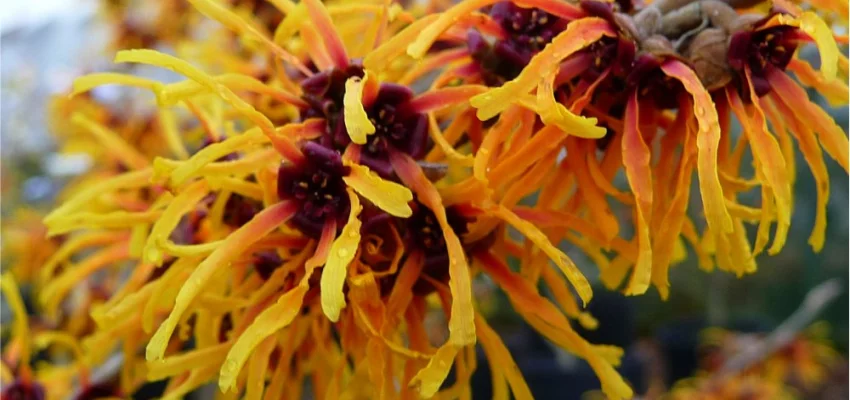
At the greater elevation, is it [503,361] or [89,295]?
[503,361]

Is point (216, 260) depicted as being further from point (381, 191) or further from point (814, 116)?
point (814, 116)

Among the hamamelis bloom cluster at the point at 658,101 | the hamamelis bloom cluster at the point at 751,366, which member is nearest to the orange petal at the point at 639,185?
the hamamelis bloom cluster at the point at 658,101

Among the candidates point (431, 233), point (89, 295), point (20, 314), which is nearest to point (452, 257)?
point (431, 233)

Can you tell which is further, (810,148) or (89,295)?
(89,295)

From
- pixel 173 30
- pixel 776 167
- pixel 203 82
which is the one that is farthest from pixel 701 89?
pixel 173 30

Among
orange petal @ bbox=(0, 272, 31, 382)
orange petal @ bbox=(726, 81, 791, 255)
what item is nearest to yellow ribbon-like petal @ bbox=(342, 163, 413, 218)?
orange petal @ bbox=(726, 81, 791, 255)

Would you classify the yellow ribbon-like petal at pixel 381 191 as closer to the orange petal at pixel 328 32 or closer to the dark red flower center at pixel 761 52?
the orange petal at pixel 328 32
